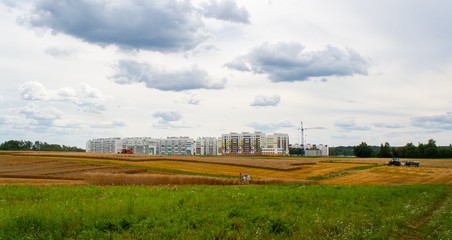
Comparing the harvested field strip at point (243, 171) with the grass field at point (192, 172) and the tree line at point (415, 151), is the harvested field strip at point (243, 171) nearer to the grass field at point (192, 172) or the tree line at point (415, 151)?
the grass field at point (192, 172)

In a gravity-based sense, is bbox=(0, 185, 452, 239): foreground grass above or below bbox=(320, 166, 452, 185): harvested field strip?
above

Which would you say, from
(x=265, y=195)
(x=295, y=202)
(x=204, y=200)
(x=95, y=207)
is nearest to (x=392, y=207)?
(x=295, y=202)

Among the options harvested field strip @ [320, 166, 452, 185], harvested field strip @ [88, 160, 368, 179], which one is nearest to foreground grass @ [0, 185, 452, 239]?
harvested field strip @ [320, 166, 452, 185]

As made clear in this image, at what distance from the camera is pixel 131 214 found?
13.4 m

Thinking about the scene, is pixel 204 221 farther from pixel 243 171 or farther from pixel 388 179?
pixel 388 179

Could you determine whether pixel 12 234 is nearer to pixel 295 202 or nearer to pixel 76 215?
pixel 76 215

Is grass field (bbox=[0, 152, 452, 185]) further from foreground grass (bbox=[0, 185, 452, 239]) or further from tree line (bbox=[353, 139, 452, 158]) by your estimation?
tree line (bbox=[353, 139, 452, 158])

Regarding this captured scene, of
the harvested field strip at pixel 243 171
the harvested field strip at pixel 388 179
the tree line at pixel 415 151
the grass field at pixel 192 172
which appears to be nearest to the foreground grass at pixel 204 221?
the grass field at pixel 192 172

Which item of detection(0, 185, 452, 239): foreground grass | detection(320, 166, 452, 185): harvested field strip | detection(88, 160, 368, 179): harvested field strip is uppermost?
detection(0, 185, 452, 239): foreground grass

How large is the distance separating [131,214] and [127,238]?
2783mm

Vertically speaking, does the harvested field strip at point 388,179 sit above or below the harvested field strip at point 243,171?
below

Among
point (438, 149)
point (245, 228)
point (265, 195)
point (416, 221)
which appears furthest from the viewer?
point (438, 149)

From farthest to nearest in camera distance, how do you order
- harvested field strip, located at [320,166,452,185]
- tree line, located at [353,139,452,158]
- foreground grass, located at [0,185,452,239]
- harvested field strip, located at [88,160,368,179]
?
tree line, located at [353,139,452,158], harvested field strip, located at [88,160,368,179], harvested field strip, located at [320,166,452,185], foreground grass, located at [0,185,452,239]

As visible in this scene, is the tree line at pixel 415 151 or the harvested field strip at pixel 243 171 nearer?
the harvested field strip at pixel 243 171
